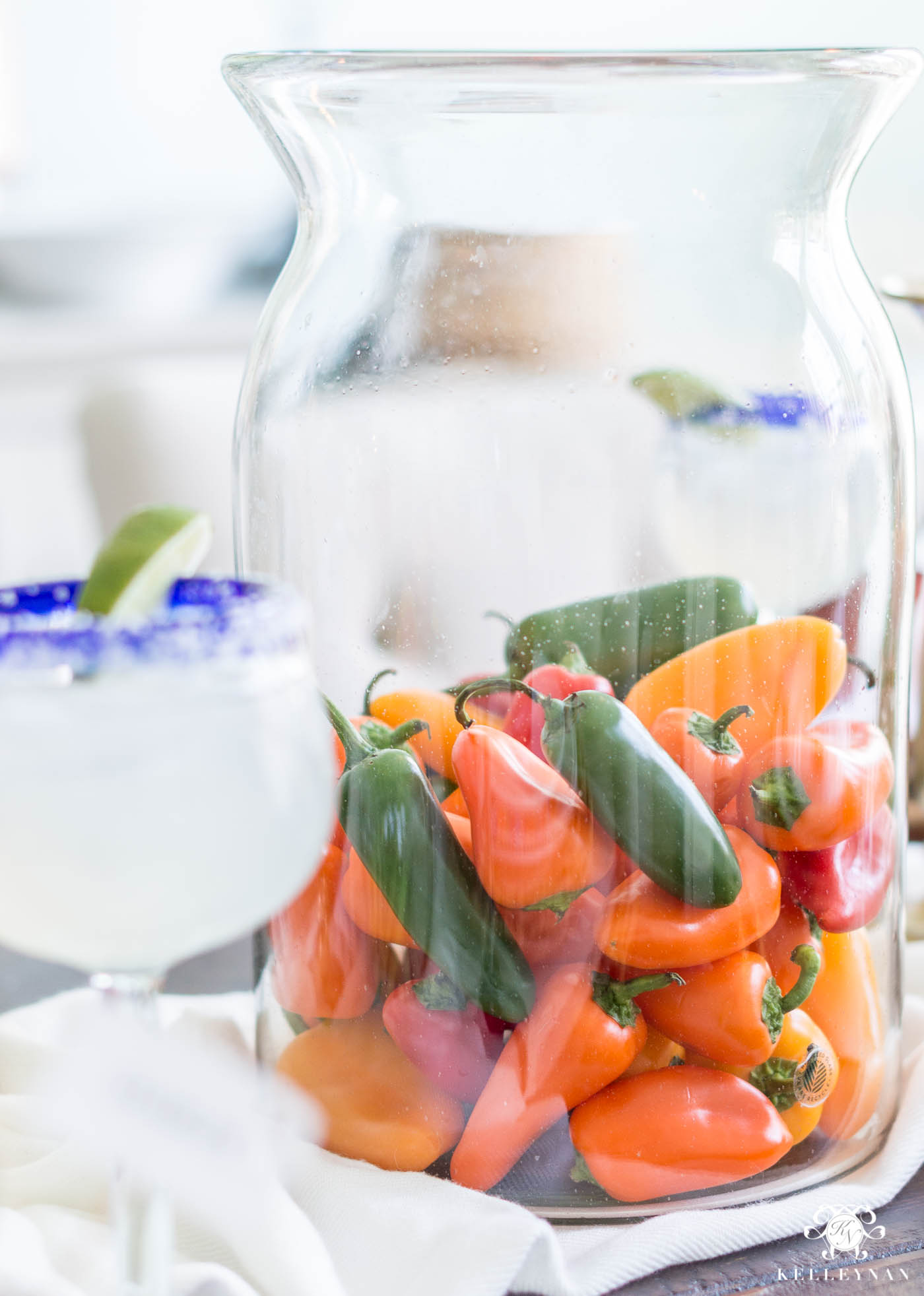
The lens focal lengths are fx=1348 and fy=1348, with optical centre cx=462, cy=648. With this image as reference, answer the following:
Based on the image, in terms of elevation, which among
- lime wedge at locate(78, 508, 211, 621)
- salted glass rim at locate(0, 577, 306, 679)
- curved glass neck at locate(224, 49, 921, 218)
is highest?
curved glass neck at locate(224, 49, 921, 218)

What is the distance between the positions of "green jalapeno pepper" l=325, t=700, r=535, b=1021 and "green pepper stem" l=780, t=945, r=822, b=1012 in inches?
3.4

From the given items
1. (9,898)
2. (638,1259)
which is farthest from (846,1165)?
(9,898)

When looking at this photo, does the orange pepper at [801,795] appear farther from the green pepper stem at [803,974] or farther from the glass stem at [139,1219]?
the glass stem at [139,1219]

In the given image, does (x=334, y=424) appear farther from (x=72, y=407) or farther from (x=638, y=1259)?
(x=72, y=407)

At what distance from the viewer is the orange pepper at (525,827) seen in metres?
0.42

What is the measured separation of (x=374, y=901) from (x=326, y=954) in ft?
0.12

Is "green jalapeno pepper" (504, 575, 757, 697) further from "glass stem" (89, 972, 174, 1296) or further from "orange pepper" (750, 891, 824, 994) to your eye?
"glass stem" (89, 972, 174, 1296)

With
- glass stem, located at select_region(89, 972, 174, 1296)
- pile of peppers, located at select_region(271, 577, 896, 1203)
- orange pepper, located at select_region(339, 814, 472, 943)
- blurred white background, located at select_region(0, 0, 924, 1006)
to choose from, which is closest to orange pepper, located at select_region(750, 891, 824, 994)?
pile of peppers, located at select_region(271, 577, 896, 1203)

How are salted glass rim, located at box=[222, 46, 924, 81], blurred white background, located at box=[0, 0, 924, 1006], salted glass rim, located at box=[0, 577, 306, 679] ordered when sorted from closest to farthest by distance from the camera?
salted glass rim, located at box=[0, 577, 306, 679], salted glass rim, located at box=[222, 46, 924, 81], blurred white background, located at box=[0, 0, 924, 1006]

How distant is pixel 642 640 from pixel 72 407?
1.48 m

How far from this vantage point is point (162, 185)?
8.92 feet

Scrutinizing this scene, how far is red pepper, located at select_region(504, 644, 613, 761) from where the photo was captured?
0.44 meters
